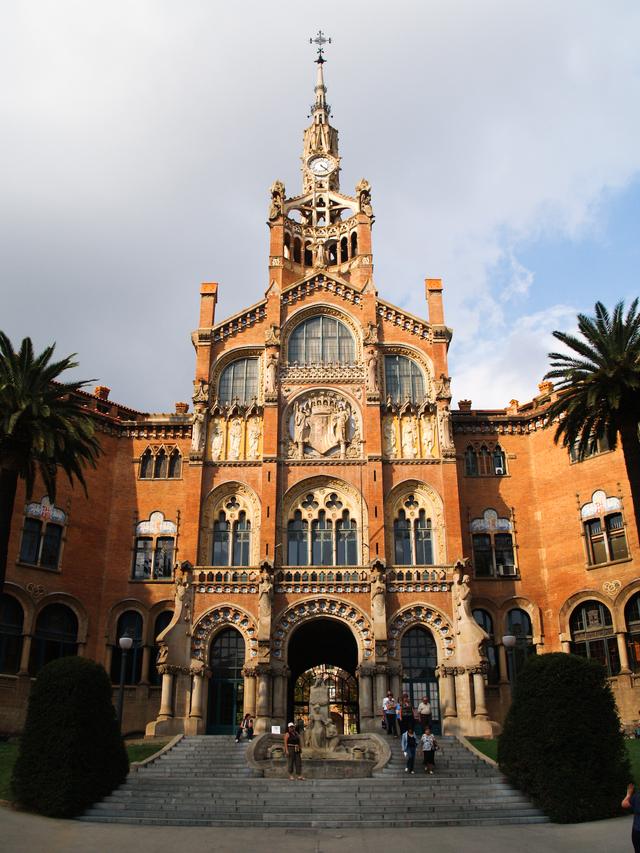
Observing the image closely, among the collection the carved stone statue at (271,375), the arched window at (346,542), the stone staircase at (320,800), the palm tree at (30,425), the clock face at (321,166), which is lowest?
the stone staircase at (320,800)

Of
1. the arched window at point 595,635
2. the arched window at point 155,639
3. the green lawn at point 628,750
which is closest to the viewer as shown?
the green lawn at point 628,750

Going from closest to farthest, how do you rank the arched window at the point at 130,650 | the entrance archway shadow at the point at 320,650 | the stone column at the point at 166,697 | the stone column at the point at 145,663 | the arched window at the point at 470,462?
the stone column at the point at 166,697
the stone column at the point at 145,663
the arched window at the point at 130,650
the entrance archway shadow at the point at 320,650
the arched window at the point at 470,462

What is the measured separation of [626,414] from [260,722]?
19.8m

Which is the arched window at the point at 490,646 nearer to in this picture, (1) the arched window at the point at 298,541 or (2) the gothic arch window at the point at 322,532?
(2) the gothic arch window at the point at 322,532

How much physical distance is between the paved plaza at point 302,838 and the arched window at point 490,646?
18.4m

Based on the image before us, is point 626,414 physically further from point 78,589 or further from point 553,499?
point 78,589

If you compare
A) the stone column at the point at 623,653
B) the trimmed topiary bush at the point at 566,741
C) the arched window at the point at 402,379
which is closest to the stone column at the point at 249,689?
the trimmed topiary bush at the point at 566,741

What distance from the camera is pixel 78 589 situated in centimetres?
4047

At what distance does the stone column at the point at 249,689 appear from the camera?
35.5m

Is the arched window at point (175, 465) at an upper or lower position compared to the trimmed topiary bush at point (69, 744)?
upper

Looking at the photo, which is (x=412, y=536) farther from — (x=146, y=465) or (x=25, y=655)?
(x=25, y=655)

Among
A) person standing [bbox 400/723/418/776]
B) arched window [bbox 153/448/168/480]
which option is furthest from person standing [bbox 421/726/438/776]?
arched window [bbox 153/448/168/480]

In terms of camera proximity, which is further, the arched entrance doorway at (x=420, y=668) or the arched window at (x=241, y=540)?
the arched window at (x=241, y=540)

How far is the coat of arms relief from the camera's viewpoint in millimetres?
41375
